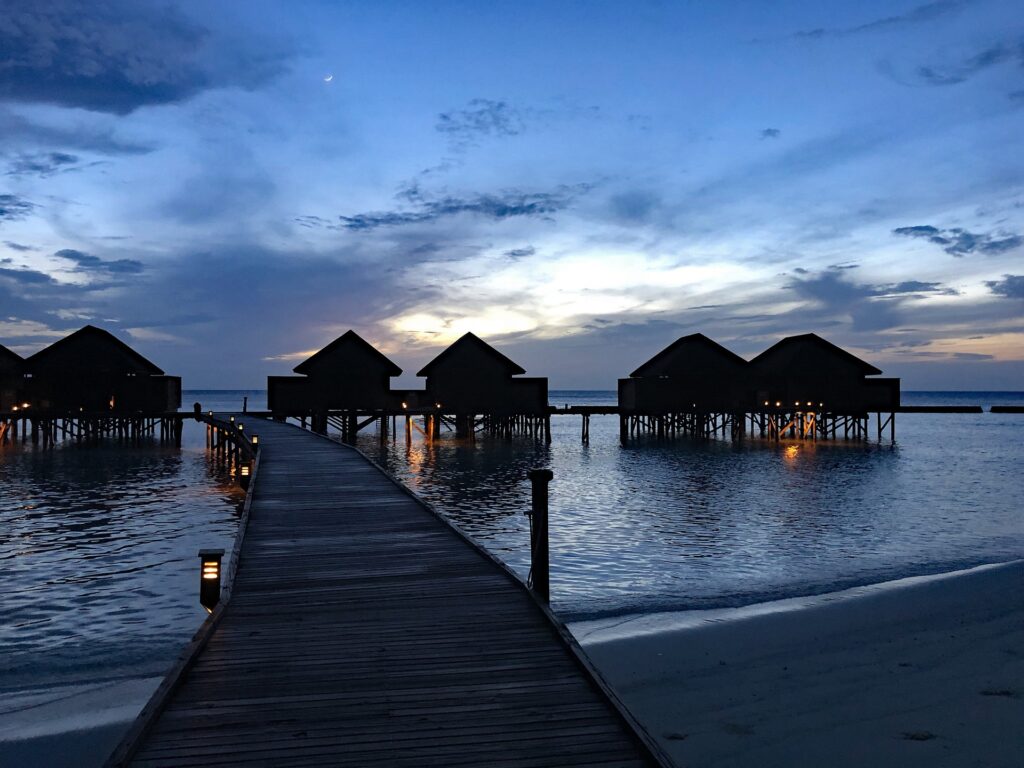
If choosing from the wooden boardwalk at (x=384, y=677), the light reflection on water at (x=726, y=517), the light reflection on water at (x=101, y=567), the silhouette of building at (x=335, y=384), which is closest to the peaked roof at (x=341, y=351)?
the silhouette of building at (x=335, y=384)

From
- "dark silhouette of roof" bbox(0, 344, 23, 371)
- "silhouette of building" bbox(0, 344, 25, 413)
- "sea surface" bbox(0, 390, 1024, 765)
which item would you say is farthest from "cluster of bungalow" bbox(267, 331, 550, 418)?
"dark silhouette of roof" bbox(0, 344, 23, 371)

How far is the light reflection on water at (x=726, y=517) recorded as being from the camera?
531 inches

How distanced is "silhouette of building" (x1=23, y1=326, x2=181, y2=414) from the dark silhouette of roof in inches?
82.6

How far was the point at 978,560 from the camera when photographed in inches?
599

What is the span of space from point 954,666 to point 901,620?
2038mm

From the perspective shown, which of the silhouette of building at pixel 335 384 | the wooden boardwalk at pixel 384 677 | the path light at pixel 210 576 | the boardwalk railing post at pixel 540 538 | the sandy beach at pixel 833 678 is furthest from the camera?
the silhouette of building at pixel 335 384

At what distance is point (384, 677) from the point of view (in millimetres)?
5535

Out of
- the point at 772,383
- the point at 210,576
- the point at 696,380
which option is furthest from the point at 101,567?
the point at 772,383

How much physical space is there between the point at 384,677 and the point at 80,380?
46.2 meters

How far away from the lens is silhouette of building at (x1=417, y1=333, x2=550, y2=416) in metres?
45.8

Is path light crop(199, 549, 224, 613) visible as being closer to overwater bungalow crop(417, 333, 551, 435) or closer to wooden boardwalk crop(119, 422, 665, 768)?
wooden boardwalk crop(119, 422, 665, 768)

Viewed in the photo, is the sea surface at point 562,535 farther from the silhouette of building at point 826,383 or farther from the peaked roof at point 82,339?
the silhouette of building at point 826,383

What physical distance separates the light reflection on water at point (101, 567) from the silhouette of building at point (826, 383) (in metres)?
37.6

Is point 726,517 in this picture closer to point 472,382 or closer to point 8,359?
point 472,382
